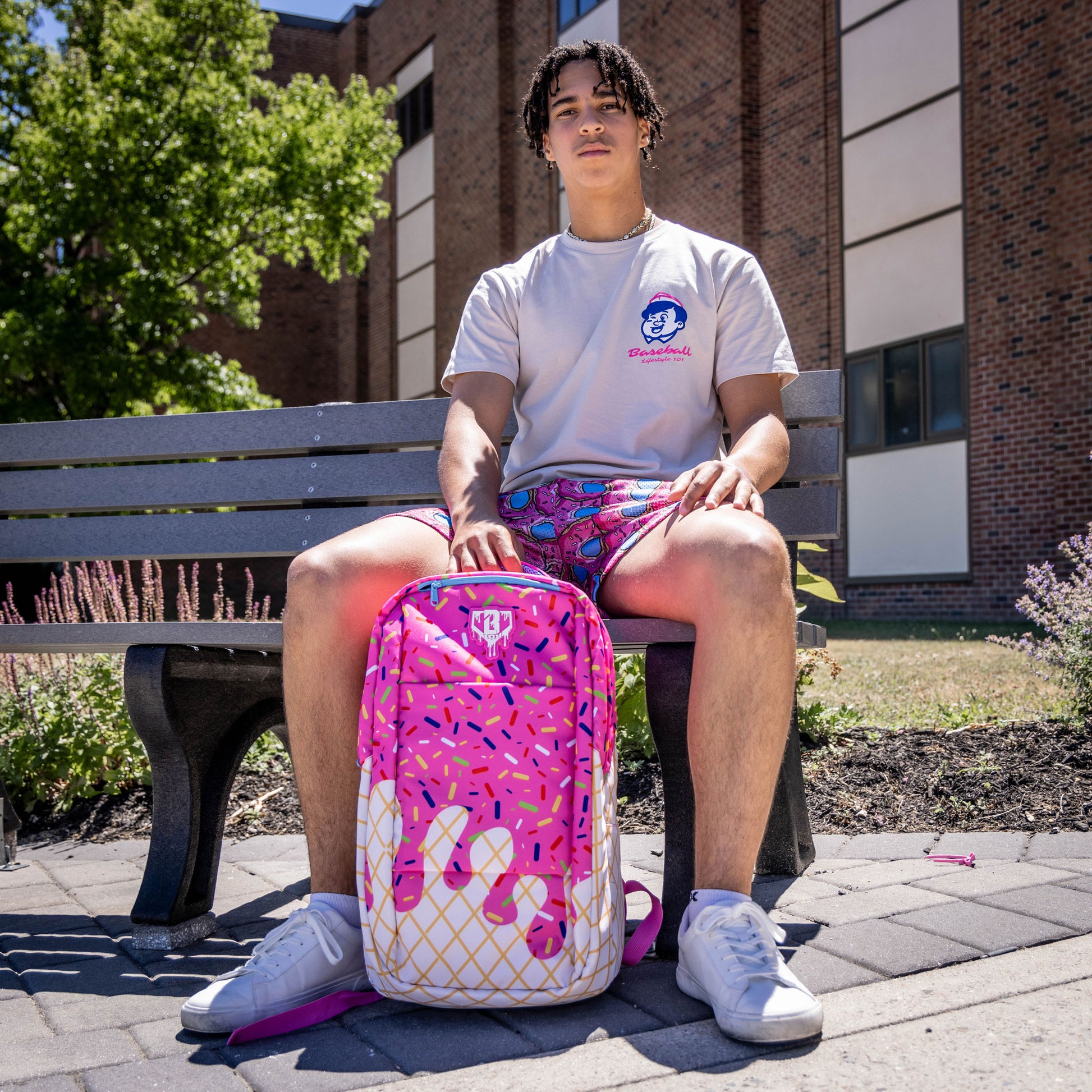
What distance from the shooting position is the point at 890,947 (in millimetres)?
2045

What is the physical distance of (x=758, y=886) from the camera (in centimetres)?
256

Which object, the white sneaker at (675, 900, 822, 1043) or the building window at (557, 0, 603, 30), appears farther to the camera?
the building window at (557, 0, 603, 30)

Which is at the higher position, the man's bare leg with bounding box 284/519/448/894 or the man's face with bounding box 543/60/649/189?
the man's face with bounding box 543/60/649/189

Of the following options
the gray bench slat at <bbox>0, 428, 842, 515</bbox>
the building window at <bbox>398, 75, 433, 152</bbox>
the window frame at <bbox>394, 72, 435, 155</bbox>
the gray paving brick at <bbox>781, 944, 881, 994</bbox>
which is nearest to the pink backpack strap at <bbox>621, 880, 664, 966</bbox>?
the gray paving brick at <bbox>781, 944, 881, 994</bbox>

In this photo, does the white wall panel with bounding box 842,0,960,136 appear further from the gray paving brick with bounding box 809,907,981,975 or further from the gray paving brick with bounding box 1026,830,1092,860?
the gray paving brick with bounding box 809,907,981,975

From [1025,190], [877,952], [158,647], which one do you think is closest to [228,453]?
[158,647]

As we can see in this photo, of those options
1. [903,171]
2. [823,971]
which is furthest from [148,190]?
[823,971]

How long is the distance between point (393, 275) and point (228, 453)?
21.0 m

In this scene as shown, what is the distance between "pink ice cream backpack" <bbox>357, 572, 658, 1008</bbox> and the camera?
66.6 inches

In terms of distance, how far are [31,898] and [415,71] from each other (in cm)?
2243

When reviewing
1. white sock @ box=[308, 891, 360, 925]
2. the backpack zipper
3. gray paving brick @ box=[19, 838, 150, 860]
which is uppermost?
the backpack zipper

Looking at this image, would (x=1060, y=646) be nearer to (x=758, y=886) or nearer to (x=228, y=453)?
(x=758, y=886)

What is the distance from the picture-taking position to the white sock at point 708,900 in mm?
1817

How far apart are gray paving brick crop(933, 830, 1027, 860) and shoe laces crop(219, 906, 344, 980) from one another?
1644mm
